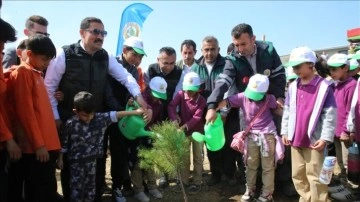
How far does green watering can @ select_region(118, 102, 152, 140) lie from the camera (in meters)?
3.86

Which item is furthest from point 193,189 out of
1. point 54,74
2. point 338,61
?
point 338,61

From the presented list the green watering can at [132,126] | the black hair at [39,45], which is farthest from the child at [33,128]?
the green watering can at [132,126]

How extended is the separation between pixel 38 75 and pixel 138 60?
5.27ft

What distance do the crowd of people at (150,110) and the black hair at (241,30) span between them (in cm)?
1

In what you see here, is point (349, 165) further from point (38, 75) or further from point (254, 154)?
point (38, 75)

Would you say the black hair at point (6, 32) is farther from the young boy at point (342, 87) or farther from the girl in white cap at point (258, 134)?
the young boy at point (342, 87)

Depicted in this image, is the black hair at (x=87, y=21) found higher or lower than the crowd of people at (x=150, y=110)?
higher

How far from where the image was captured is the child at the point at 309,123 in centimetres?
343

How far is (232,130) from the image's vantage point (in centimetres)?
458

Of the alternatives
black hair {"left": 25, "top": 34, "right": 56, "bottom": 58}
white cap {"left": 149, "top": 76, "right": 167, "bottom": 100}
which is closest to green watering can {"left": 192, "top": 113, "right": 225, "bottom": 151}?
white cap {"left": 149, "top": 76, "right": 167, "bottom": 100}

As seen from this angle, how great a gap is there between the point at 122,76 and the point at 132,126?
23.7 inches

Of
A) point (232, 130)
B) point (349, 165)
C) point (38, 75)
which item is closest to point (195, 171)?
point (232, 130)

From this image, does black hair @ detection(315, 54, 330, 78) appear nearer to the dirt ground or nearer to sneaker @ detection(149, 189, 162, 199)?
the dirt ground

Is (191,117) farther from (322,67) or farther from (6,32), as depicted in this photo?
(6,32)
